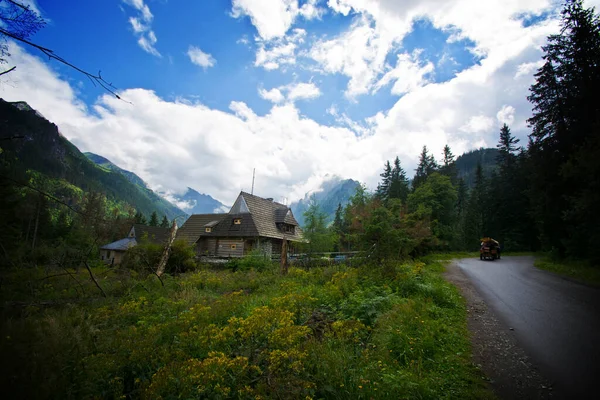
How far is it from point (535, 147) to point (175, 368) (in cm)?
2552

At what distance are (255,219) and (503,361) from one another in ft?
89.8

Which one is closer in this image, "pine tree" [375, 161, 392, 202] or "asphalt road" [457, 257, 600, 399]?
"asphalt road" [457, 257, 600, 399]

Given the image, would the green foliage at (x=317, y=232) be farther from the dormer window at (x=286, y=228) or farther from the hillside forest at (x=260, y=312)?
the hillside forest at (x=260, y=312)

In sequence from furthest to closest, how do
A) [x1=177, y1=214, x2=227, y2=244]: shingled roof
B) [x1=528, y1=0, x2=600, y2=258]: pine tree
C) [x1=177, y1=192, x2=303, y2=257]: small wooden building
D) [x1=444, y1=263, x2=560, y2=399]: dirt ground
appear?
[x1=177, y1=214, x2=227, y2=244]: shingled roof, [x1=177, y1=192, x2=303, y2=257]: small wooden building, [x1=528, y1=0, x2=600, y2=258]: pine tree, [x1=444, y1=263, x2=560, y2=399]: dirt ground

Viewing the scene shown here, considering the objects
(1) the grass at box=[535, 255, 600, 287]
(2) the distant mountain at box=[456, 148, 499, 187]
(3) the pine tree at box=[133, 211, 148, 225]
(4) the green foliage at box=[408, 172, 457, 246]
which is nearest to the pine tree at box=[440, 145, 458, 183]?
(4) the green foliage at box=[408, 172, 457, 246]

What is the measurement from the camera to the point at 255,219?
30703 millimetres

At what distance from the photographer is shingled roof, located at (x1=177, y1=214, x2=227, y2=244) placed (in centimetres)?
3303

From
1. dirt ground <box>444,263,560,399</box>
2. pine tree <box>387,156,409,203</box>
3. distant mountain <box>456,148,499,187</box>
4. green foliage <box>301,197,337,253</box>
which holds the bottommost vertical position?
dirt ground <box>444,263,560,399</box>

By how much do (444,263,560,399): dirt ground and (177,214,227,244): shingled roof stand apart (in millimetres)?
29727

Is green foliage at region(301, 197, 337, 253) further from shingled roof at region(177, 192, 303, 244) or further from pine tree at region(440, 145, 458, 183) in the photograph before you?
pine tree at region(440, 145, 458, 183)

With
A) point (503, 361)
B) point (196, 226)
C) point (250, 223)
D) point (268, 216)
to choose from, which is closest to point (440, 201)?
point (268, 216)

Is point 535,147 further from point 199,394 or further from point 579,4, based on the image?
point 199,394

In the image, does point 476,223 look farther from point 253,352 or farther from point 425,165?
point 253,352

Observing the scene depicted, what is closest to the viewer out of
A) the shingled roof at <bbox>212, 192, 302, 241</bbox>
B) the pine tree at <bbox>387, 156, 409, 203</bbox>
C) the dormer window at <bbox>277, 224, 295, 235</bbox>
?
the shingled roof at <bbox>212, 192, 302, 241</bbox>
